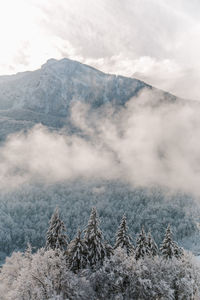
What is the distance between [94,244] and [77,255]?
338 cm

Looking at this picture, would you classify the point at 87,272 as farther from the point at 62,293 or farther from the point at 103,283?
the point at 62,293

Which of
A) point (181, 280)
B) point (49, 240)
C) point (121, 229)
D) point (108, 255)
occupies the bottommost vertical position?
point (181, 280)

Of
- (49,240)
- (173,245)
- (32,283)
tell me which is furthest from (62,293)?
(173,245)

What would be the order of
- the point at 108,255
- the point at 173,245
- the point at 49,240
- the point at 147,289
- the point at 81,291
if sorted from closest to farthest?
the point at 81,291 < the point at 147,289 < the point at 108,255 < the point at 49,240 < the point at 173,245

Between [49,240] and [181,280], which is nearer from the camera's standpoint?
[181,280]

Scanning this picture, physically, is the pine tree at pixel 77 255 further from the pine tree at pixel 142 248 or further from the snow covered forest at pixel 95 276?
the pine tree at pixel 142 248

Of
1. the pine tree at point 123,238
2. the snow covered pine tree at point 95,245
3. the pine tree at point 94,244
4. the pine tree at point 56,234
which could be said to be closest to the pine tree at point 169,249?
the pine tree at point 123,238

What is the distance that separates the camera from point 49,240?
37438 mm

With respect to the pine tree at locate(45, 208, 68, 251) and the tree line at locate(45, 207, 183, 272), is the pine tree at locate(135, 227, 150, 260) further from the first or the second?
the pine tree at locate(45, 208, 68, 251)

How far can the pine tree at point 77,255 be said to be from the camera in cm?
3153

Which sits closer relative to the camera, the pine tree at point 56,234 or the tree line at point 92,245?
the tree line at point 92,245

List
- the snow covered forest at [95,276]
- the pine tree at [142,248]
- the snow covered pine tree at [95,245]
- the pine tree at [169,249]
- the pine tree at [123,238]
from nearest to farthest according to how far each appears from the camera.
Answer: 1. the snow covered forest at [95,276]
2. the snow covered pine tree at [95,245]
3. the pine tree at [142,248]
4. the pine tree at [169,249]
5. the pine tree at [123,238]

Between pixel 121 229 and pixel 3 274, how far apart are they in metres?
20.9

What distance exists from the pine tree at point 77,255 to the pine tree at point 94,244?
112 centimetres
